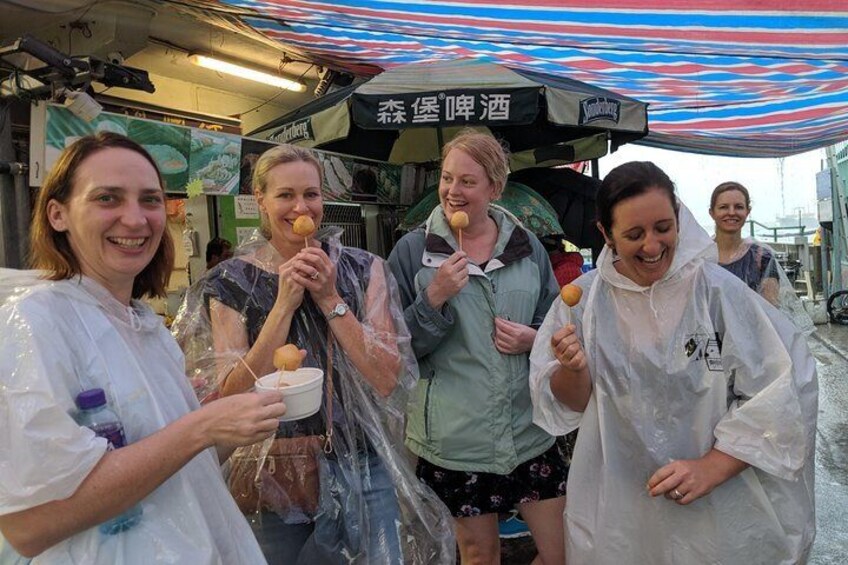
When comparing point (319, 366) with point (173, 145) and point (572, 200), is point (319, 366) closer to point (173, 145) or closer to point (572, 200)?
point (173, 145)

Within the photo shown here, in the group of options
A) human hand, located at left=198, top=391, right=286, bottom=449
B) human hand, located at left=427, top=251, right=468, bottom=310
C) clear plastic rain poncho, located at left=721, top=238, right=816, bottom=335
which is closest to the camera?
human hand, located at left=198, top=391, right=286, bottom=449

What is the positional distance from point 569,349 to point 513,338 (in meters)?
0.47

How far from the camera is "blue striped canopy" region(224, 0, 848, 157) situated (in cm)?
360

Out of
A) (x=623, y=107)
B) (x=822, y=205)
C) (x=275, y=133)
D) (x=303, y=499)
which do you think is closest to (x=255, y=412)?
(x=303, y=499)

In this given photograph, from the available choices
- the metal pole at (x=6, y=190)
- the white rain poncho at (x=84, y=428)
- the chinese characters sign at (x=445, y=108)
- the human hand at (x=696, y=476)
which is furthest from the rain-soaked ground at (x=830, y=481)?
the metal pole at (x=6, y=190)

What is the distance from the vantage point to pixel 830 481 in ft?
14.9

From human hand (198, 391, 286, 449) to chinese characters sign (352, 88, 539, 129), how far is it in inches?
126

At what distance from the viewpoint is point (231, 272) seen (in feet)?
6.42

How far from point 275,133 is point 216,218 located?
1.12 m

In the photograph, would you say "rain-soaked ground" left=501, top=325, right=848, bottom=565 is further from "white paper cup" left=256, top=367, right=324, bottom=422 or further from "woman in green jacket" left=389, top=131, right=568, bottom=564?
"white paper cup" left=256, top=367, right=324, bottom=422

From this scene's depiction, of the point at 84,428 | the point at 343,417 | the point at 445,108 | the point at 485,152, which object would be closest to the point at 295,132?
the point at 445,108

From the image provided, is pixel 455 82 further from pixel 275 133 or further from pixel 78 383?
pixel 78 383

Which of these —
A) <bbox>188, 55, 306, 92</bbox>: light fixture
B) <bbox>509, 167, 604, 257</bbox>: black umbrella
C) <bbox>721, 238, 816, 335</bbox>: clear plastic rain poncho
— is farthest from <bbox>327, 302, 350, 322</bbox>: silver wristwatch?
<bbox>188, 55, 306, 92</bbox>: light fixture

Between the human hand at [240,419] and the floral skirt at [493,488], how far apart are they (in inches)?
53.8
